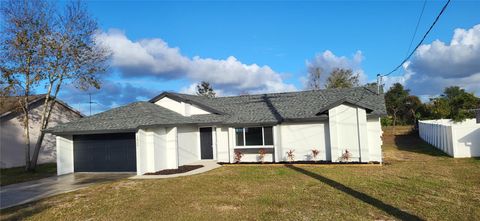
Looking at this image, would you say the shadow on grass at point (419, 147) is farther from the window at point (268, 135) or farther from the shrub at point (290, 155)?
the window at point (268, 135)

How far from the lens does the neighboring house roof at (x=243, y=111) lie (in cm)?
1834

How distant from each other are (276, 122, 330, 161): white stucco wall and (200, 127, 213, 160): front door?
4.61m

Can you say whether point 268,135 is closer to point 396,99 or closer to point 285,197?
point 285,197

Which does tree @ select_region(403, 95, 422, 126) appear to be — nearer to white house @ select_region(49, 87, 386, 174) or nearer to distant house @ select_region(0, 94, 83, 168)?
white house @ select_region(49, 87, 386, 174)

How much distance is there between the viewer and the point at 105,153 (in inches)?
743

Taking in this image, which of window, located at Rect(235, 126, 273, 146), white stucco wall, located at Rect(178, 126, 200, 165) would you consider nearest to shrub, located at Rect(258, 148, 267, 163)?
window, located at Rect(235, 126, 273, 146)

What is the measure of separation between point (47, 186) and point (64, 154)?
14.1 ft

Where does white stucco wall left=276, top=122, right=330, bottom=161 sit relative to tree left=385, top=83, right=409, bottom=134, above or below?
below

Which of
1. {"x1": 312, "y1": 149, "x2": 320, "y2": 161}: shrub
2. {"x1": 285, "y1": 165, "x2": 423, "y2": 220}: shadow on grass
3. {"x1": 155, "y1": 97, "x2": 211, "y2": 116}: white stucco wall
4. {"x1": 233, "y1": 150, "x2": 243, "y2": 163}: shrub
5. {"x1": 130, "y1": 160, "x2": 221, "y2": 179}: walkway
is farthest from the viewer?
{"x1": 155, "y1": 97, "x2": 211, "y2": 116}: white stucco wall

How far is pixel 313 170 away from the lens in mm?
16516

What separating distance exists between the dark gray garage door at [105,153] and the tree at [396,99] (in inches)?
1697

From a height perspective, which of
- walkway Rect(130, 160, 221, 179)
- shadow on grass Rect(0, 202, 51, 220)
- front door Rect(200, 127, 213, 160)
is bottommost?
shadow on grass Rect(0, 202, 51, 220)

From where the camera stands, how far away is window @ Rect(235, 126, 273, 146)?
20.3 m

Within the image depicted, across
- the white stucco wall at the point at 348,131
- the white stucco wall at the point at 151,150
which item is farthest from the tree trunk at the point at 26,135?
the white stucco wall at the point at 348,131
